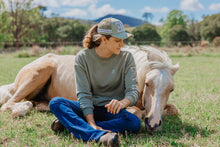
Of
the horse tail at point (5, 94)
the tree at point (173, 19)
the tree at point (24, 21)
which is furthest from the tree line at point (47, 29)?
the horse tail at point (5, 94)

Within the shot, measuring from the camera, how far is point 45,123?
3.43m

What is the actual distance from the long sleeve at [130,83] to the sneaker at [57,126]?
93cm

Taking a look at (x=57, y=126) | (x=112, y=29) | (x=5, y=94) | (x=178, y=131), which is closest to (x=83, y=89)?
(x=57, y=126)

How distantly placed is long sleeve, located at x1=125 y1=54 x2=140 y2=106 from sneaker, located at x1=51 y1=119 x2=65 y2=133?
93cm

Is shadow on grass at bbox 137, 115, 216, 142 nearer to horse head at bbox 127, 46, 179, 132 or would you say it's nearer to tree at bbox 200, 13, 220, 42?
horse head at bbox 127, 46, 179, 132

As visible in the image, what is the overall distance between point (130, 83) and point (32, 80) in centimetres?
195

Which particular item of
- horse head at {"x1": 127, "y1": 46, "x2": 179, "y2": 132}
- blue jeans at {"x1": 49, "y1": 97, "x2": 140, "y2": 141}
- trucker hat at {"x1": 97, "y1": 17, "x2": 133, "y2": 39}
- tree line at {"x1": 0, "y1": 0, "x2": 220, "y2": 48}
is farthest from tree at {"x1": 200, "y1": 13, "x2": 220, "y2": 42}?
blue jeans at {"x1": 49, "y1": 97, "x2": 140, "y2": 141}

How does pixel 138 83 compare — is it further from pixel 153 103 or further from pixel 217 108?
pixel 217 108

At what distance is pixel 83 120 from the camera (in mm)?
2740

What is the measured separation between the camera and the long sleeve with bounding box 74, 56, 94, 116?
2.87 metres

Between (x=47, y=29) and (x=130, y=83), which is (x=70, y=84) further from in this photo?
(x=47, y=29)

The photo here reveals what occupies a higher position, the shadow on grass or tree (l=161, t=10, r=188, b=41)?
tree (l=161, t=10, r=188, b=41)

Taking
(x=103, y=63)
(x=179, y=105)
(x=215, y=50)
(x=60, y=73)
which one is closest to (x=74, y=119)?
(x=103, y=63)

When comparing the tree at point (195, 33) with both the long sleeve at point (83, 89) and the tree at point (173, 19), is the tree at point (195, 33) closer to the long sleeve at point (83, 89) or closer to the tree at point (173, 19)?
the tree at point (173, 19)
